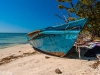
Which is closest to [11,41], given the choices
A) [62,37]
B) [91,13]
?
[91,13]

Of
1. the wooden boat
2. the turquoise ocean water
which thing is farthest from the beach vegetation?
the turquoise ocean water

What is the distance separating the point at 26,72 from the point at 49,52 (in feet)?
10.8

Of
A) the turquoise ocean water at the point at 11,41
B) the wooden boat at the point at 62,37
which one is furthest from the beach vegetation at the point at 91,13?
the turquoise ocean water at the point at 11,41

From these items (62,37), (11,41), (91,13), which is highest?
(91,13)

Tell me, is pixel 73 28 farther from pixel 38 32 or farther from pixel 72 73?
pixel 72 73

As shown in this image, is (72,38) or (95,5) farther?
(95,5)

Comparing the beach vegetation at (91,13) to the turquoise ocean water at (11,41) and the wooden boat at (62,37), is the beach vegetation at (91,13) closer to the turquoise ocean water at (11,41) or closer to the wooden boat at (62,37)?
the wooden boat at (62,37)

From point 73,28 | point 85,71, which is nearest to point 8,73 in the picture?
point 85,71

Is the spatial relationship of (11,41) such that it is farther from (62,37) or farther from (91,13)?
(62,37)

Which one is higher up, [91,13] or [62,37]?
[91,13]

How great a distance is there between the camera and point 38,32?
8.87 meters

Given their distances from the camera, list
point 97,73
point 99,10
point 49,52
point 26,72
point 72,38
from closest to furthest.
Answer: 1. point 97,73
2. point 26,72
3. point 72,38
4. point 49,52
5. point 99,10

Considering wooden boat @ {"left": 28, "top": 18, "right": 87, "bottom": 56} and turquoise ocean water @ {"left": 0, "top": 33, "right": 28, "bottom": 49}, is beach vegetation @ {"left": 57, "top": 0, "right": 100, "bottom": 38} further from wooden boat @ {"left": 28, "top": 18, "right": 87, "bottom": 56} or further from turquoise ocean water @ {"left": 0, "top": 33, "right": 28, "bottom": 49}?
turquoise ocean water @ {"left": 0, "top": 33, "right": 28, "bottom": 49}

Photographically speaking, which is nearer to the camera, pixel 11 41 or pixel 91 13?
pixel 91 13
